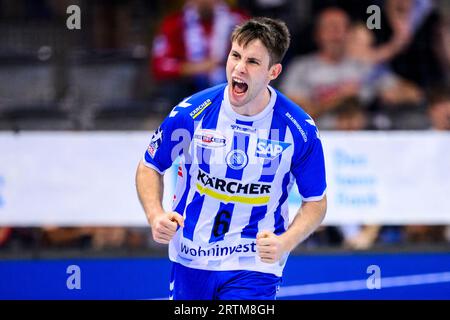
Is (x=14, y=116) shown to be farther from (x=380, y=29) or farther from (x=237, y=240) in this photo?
(x=237, y=240)

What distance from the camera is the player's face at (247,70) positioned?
5.32 metres

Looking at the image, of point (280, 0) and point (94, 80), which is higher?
point (280, 0)

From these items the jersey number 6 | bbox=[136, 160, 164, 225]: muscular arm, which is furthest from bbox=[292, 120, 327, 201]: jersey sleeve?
bbox=[136, 160, 164, 225]: muscular arm

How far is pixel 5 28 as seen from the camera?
32.3 ft

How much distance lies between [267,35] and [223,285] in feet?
4.70

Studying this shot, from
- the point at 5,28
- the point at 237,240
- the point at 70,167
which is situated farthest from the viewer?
the point at 5,28

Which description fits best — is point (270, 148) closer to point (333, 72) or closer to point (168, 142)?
point (168, 142)

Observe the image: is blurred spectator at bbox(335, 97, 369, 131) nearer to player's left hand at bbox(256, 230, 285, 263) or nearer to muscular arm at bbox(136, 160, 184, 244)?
muscular arm at bbox(136, 160, 184, 244)

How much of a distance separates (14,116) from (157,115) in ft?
4.56

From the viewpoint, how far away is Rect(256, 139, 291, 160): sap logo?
18.2 ft

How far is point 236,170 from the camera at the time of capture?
5559 millimetres

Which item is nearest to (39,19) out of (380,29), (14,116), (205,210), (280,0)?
(14,116)

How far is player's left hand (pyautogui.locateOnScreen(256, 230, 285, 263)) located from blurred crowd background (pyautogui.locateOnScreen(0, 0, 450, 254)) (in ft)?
13.8

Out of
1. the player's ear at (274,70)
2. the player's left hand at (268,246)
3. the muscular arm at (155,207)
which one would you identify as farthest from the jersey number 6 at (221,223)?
the player's ear at (274,70)
